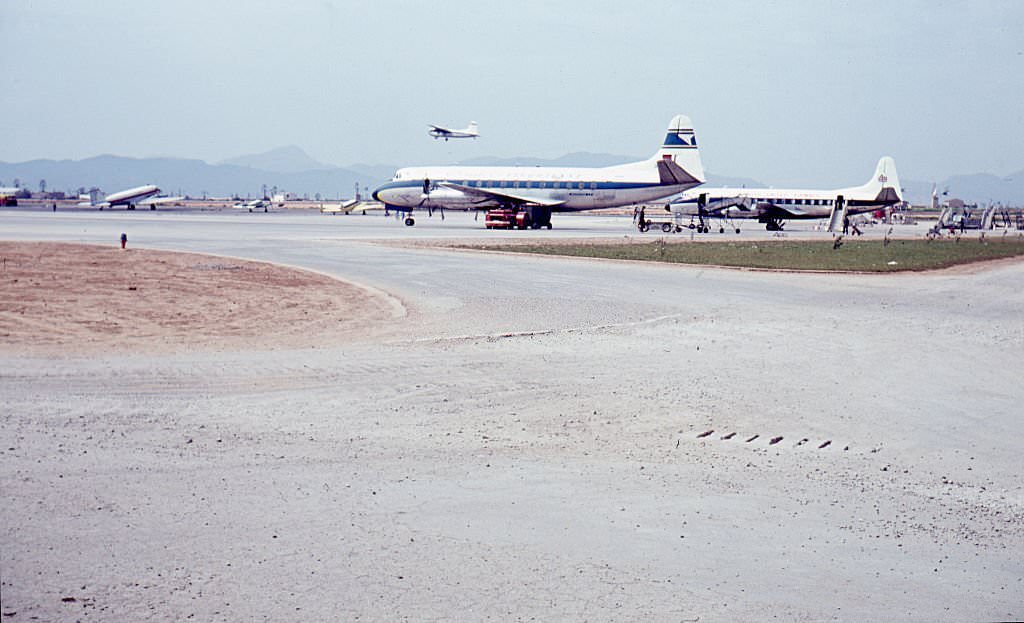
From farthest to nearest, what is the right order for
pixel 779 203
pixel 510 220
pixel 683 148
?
pixel 779 203
pixel 683 148
pixel 510 220

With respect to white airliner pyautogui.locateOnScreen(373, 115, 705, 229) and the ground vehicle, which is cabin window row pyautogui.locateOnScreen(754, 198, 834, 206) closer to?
white airliner pyautogui.locateOnScreen(373, 115, 705, 229)

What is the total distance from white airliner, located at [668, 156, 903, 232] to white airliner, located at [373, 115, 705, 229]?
13953mm

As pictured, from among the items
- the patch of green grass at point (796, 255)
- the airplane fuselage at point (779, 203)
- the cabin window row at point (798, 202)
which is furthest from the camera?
the cabin window row at point (798, 202)

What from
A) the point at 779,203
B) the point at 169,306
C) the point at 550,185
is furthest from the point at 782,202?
the point at 169,306

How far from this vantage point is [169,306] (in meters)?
17.2

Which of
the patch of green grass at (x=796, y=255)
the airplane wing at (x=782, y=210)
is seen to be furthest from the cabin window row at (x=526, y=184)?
the airplane wing at (x=782, y=210)

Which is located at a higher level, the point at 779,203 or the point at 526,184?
the point at 526,184

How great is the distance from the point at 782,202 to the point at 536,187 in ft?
90.3

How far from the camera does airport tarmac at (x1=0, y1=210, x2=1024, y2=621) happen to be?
5250 mm

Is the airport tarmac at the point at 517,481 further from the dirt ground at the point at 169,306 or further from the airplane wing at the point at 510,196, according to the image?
the airplane wing at the point at 510,196

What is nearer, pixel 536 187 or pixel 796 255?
pixel 796 255

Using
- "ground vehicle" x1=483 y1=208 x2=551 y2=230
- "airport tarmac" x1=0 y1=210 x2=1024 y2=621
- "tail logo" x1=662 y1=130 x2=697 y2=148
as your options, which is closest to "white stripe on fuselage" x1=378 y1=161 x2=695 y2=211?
"ground vehicle" x1=483 y1=208 x2=551 y2=230

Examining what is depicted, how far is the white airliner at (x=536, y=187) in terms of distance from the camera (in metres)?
63.6

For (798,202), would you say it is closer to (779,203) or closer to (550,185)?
(779,203)
